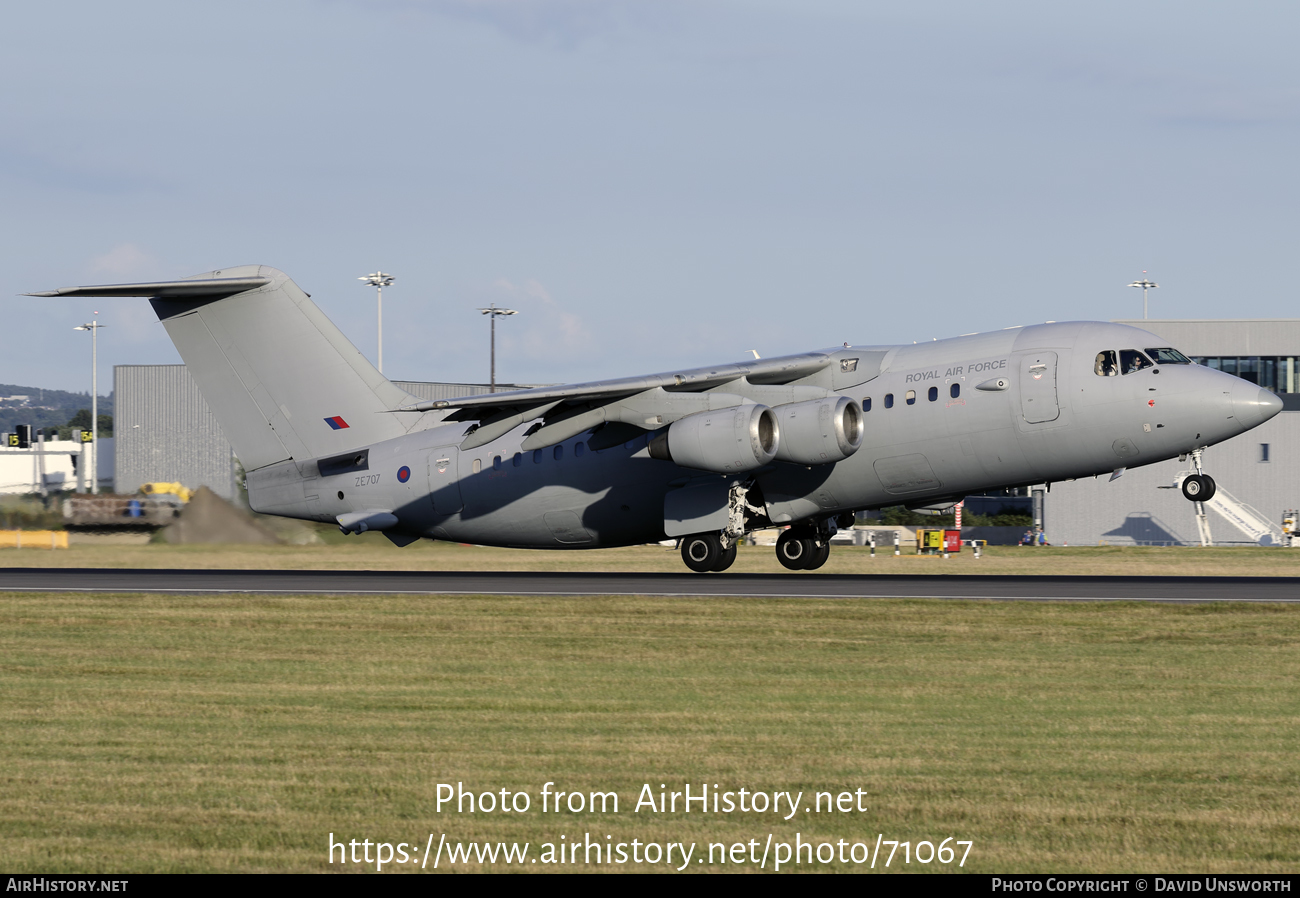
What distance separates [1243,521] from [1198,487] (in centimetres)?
4560

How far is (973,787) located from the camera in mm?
9422

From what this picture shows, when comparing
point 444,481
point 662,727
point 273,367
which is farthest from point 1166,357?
point 273,367

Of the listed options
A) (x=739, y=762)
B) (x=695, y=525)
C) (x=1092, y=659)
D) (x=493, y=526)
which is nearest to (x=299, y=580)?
(x=493, y=526)

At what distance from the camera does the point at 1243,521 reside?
66375 millimetres

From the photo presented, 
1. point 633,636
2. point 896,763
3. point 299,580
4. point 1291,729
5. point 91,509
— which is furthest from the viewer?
point 91,509

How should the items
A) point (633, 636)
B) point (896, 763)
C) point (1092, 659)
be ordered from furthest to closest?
point (633, 636) → point (1092, 659) → point (896, 763)

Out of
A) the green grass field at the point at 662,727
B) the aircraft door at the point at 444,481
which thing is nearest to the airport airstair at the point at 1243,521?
the aircraft door at the point at 444,481

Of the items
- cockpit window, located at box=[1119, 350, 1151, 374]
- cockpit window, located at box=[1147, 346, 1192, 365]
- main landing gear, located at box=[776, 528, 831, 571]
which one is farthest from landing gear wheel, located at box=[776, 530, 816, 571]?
cockpit window, located at box=[1147, 346, 1192, 365]

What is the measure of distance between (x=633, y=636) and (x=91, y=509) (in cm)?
2339

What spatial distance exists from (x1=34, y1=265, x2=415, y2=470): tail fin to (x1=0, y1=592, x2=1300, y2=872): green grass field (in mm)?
11103

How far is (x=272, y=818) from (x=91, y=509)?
30384mm

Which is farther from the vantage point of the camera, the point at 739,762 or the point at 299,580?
the point at 299,580

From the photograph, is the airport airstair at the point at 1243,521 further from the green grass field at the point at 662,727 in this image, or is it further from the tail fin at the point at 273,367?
the green grass field at the point at 662,727

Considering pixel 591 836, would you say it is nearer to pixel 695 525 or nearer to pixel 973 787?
pixel 973 787
